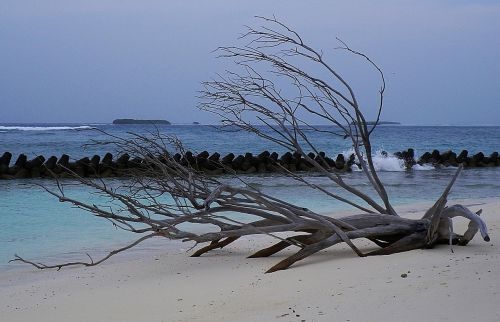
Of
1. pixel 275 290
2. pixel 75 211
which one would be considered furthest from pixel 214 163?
pixel 275 290

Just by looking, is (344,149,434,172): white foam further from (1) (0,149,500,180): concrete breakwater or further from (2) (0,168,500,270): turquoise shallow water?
(2) (0,168,500,270): turquoise shallow water

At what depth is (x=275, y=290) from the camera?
4422mm

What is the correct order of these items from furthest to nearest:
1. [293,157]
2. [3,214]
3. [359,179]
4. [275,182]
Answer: [293,157] → [359,179] → [275,182] → [3,214]

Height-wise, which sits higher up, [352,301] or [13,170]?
[352,301]

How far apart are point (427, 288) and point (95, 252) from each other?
14.3ft

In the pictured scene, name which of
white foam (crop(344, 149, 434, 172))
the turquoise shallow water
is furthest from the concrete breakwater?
the turquoise shallow water

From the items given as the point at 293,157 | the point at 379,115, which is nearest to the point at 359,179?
the point at 293,157

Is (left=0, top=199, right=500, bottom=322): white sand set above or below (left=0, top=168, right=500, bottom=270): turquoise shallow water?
above

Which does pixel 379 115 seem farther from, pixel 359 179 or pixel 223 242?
pixel 359 179

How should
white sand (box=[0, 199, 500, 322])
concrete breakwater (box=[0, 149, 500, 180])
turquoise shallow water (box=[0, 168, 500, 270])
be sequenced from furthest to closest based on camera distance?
1. concrete breakwater (box=[0, 149, 500, 180])
2. turquoise shallow water (box=[0, 168, 500, 270])
3. white sand (box=[0, 199, 500, 322])

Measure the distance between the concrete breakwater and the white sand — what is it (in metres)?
8.49

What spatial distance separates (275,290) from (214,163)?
13.6 m

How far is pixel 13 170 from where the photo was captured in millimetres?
19172

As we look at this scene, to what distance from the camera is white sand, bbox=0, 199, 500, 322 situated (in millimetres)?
3693
